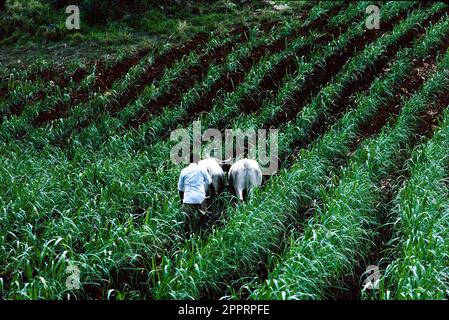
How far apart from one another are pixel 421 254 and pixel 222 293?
5.74ft

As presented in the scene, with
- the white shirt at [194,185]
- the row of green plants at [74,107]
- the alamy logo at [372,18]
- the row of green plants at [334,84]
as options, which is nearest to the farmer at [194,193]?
the white shirt at [194,185]

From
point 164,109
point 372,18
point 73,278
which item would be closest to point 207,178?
point 73,278

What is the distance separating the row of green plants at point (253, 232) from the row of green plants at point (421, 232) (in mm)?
1067

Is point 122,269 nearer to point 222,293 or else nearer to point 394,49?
point 222,293

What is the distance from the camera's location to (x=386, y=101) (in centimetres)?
959

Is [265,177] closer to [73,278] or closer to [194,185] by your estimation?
[194,185]

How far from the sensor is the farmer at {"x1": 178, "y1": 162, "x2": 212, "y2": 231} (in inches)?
236

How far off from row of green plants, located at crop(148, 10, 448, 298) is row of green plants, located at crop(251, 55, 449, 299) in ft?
0.90

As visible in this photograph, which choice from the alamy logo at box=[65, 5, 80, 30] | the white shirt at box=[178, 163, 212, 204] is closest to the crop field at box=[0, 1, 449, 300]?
the white shirt at box=[178, 163, 212, 204]

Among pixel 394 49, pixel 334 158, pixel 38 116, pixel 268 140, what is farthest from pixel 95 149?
pixel 394 49

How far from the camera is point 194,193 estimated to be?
19.6 ft

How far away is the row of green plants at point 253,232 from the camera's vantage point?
4879mm

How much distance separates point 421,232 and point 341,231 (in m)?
0.73

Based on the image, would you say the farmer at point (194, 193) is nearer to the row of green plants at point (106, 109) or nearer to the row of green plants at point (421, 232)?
the row of green plants at point (421, 232)
